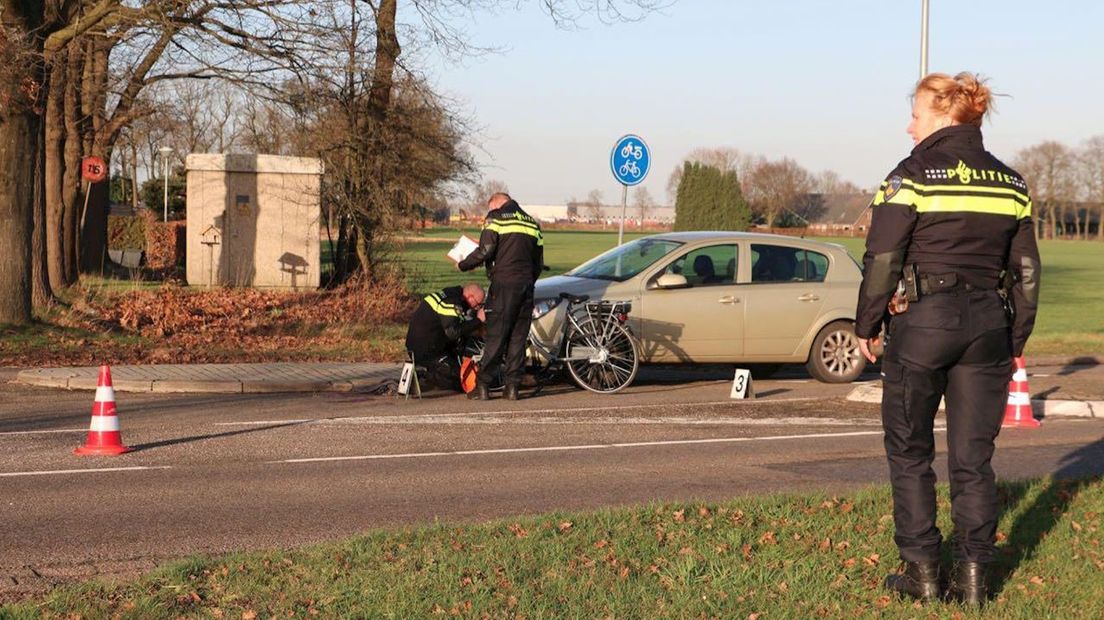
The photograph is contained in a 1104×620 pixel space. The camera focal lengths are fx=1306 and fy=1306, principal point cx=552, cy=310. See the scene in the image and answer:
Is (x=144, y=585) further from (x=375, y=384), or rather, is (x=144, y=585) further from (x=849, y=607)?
(x=375, y=384)

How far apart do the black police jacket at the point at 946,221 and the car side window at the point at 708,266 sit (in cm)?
906

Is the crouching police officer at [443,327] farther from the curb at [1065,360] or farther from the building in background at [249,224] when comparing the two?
the building in background at [249,224]

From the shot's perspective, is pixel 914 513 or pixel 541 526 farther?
pixel 541 526

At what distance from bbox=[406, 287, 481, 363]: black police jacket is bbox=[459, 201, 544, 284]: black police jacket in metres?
0.44

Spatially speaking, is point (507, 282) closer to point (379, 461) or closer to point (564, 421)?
point (564, 421)

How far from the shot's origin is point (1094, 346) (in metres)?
20.2

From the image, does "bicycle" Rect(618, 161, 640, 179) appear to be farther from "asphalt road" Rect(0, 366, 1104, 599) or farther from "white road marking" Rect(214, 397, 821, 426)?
"white road marking" Rect(214, 397, 821, 426)

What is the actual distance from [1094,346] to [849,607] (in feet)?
54.9

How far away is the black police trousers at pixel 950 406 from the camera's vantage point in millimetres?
5043

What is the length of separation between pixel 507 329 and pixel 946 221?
792 cm

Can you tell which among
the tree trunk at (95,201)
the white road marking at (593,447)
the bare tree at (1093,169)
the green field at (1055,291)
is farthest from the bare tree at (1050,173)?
the white road marking at (593,447)

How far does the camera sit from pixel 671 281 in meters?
14.0

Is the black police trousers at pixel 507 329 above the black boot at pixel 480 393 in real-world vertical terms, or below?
above

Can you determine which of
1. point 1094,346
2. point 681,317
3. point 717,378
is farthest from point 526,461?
point 1094,346
